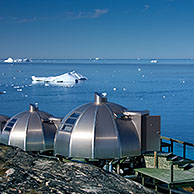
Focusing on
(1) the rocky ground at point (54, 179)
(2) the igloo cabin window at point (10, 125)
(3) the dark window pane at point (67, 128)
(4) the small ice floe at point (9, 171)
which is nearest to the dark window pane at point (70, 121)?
(3) the dark window pane at point (67, 128)

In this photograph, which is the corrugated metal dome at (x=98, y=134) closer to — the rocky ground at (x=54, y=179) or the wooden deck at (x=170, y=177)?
the wooden deck at (x=170, y=177)

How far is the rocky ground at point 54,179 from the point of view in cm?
299

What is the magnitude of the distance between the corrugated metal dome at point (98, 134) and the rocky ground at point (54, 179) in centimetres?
1136

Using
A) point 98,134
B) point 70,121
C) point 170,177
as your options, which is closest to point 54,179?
point 170,177

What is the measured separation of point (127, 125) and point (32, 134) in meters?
4.85

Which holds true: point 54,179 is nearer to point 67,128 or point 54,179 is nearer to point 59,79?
point 67,128

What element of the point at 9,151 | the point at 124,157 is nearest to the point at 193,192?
the point at 124,157

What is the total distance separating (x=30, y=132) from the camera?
1794cm

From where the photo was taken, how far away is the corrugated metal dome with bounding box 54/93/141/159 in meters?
15.2

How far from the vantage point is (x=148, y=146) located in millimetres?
16500

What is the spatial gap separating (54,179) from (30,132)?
15.0 m

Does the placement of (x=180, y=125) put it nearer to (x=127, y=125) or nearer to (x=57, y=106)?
(x=57, y=106)

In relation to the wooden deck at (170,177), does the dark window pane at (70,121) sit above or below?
above

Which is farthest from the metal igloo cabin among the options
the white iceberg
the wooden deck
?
the white iceberg
